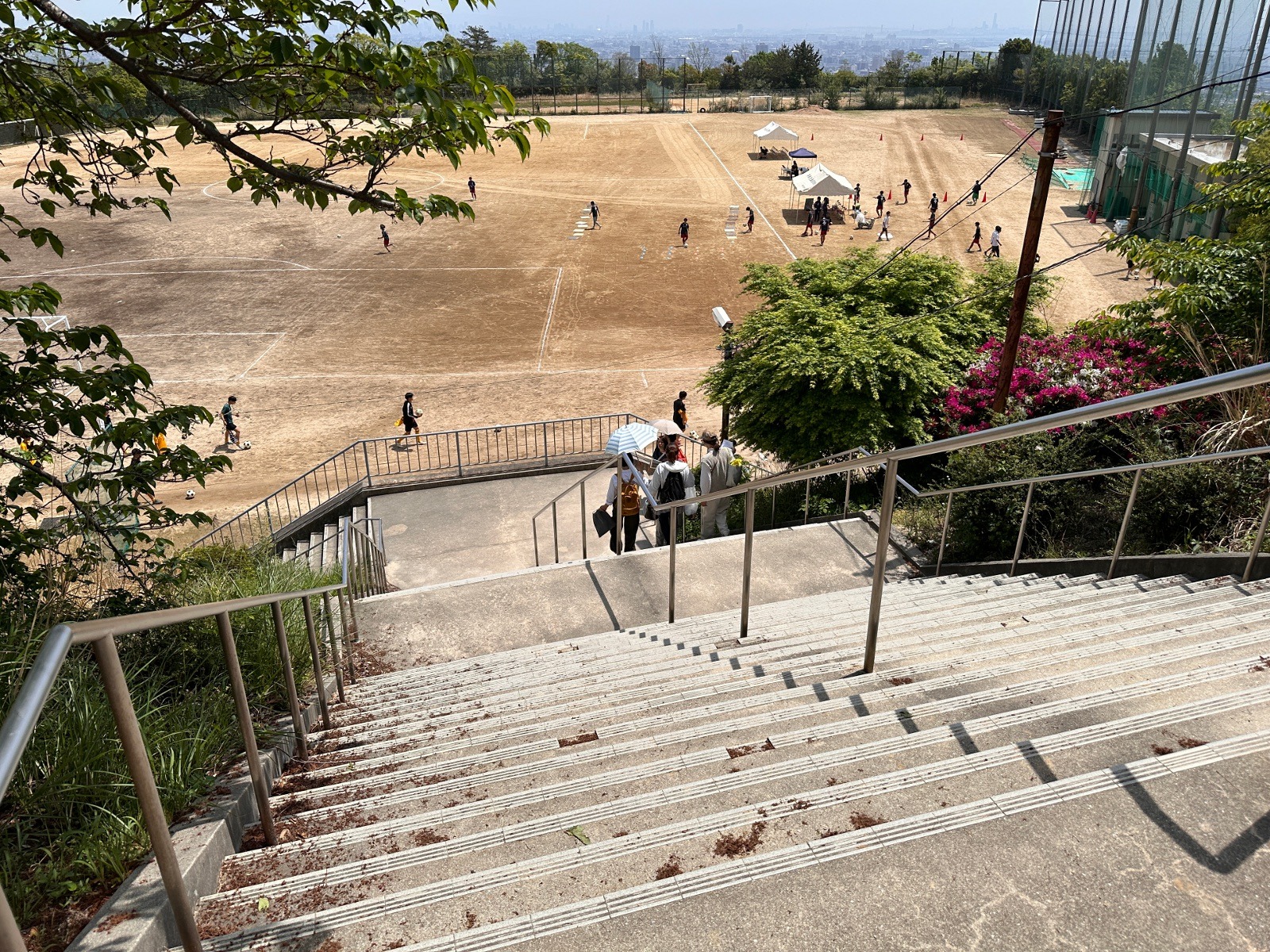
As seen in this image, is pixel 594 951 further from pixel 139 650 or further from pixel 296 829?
pixel 139 650

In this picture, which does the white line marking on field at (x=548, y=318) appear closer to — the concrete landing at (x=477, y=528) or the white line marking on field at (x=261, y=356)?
the white line marking on field at (x=261, y=356)

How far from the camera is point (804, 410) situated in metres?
13.2

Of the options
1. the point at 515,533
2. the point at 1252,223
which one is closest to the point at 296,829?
the point at 515,533

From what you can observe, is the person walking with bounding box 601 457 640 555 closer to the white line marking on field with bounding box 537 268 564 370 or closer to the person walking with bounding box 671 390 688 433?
the person walking with bounding box 671 390 688 433

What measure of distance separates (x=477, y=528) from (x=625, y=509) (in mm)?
3937

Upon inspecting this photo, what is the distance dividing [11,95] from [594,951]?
570 centimetres

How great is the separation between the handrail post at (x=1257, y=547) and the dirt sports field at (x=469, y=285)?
14168 millimetres

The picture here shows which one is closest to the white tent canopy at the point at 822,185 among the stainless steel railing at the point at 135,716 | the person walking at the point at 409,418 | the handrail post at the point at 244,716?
the person walking at the point at 409,418

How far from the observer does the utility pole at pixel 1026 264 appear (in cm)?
1138

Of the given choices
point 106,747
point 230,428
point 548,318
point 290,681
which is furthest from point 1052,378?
point 548,318

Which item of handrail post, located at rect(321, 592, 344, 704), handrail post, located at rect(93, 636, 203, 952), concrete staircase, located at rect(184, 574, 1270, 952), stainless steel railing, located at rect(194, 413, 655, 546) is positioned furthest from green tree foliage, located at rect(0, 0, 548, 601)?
stainless steel railing, located at rect(194, 413, 655, 546)

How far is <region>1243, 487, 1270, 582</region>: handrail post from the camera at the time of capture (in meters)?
4.84

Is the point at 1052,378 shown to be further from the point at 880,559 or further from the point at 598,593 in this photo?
the point at 880,559

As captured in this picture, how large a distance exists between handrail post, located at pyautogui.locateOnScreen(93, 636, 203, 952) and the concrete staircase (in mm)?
167
